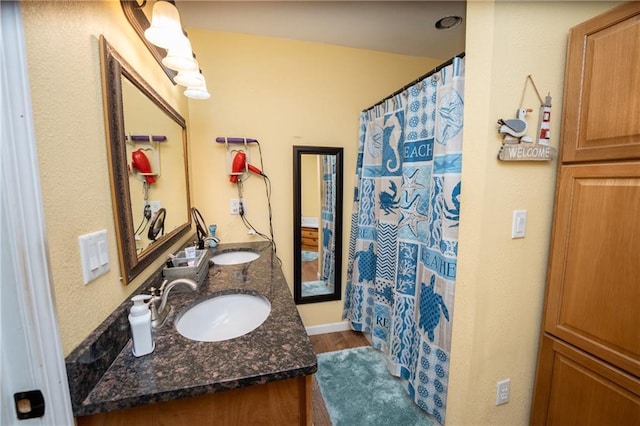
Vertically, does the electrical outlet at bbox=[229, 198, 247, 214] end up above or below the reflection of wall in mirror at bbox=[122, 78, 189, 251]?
below

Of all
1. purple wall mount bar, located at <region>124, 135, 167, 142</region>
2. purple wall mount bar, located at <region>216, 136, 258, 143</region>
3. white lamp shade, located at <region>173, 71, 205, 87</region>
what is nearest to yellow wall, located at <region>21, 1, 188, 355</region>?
purple wall mount bar, located at <region>124, 135, 167, 142</region>

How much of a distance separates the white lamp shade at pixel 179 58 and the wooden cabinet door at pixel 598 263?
170 cm

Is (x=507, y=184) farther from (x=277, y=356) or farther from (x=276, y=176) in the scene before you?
(x=276, y=176)

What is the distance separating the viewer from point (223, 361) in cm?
70

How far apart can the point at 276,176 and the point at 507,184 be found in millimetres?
1594

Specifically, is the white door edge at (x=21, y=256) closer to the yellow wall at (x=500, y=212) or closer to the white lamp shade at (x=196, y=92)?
the white lamp shade at (x=196, y=92)

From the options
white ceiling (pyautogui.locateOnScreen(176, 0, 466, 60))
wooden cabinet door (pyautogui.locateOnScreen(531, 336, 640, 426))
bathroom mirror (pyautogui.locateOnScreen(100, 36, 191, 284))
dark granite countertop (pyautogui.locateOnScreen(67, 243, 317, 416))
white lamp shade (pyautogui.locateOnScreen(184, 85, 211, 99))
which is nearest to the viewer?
Result: dark granite countertop (pyautogui.locateOnScreen(67, 243, 317, 416))

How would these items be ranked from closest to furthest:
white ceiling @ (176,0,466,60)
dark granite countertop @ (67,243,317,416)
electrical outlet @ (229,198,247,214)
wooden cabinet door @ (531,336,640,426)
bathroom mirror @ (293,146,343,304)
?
dark granite countertop @ (67,243,317,416) → wooden cabinet door @ (531,336,640,426) → white ceiling @ (176,0,466,60) → electrical outlet @ (229,198,247,214) → bathroom mirror @ (293,146,343,304)

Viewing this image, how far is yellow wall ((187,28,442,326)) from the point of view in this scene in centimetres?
194

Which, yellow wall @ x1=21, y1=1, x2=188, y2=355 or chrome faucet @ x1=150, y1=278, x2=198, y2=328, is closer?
yellow wall @ x1=21, y1=1, x2=188, y2=355

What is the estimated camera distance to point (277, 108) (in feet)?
6.75

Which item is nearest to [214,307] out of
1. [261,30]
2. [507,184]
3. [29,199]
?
[29,199]

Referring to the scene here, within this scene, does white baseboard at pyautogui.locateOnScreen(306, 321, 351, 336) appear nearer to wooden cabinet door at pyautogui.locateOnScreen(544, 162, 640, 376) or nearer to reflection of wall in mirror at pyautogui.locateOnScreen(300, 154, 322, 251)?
reflection of wall in mirror at pyautogui.locateOnScreen(300, 154, 322, 251)

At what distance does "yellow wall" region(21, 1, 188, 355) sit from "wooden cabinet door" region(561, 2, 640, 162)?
68.0 inches
